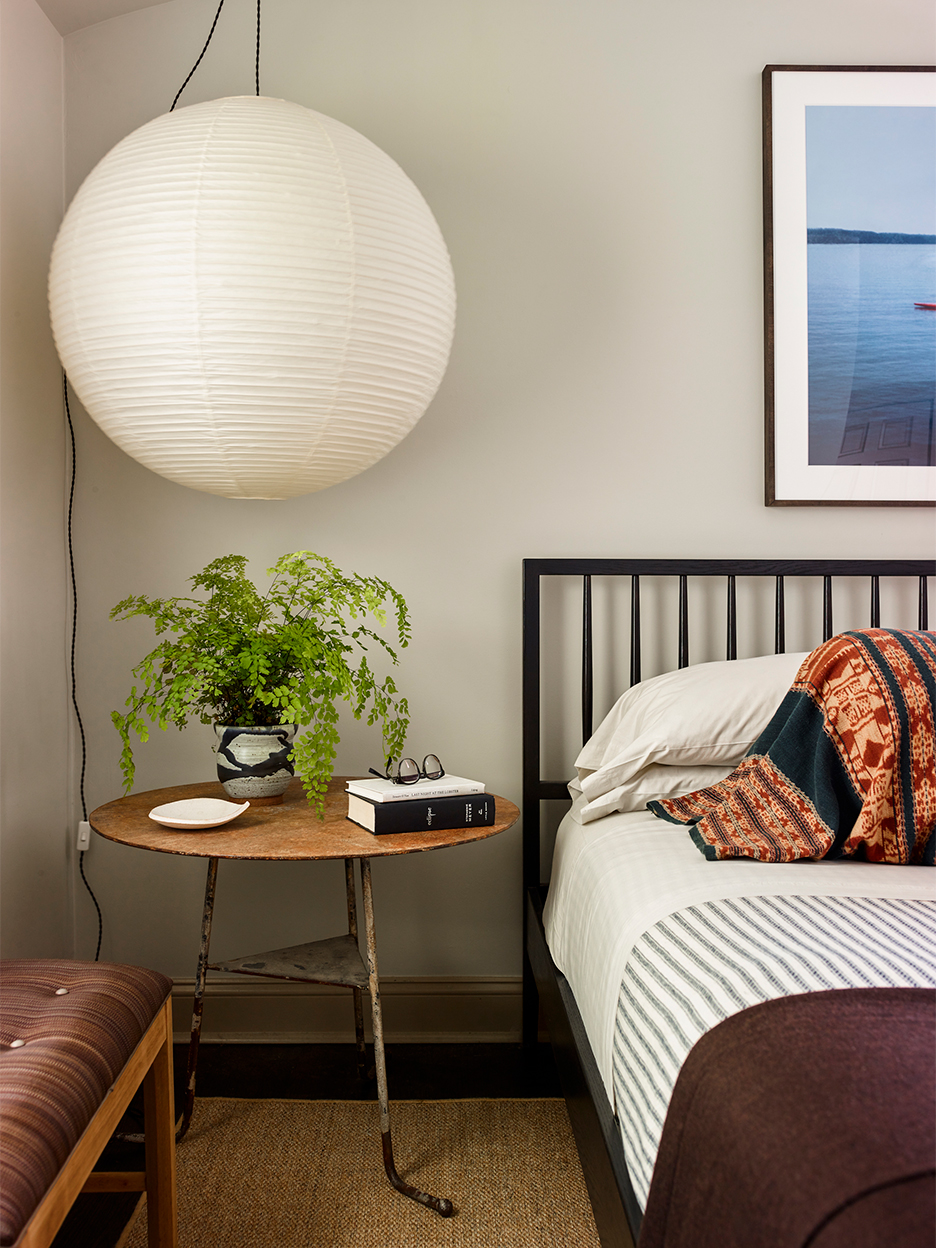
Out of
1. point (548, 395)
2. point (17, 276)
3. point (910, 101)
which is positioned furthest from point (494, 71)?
point (17, 276)

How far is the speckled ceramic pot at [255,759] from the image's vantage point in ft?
4.74

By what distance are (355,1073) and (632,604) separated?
1.12 meters

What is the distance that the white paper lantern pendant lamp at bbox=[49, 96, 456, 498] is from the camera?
3.96 ft

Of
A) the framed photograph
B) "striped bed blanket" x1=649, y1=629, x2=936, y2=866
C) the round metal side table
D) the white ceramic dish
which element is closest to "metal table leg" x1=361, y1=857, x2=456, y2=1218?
the round metal side table

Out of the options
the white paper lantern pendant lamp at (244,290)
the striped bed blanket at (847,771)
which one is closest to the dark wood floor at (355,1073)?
the striped bed blanket at (847,771)

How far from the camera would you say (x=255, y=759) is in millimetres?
1447

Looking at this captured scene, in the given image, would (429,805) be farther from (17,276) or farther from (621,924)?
(17,276)

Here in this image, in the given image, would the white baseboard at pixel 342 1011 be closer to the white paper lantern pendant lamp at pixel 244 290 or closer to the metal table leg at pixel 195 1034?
the metal table leg at pixel 195 1034

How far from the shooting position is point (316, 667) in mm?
1414

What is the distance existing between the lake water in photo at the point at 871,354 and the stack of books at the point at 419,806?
3.63ft

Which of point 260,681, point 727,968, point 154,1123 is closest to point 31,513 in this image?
point 260,681

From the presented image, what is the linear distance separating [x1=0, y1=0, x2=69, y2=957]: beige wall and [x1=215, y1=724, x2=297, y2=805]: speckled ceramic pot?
45cm

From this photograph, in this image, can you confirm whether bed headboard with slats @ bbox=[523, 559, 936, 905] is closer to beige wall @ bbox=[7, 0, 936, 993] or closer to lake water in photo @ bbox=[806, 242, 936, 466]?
beige wall @ bbox=[7, 0, 936, 993]

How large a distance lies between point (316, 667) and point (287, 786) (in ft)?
0.83
